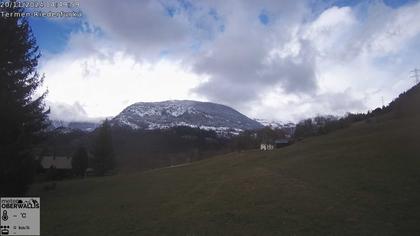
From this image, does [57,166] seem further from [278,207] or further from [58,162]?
[278,207]

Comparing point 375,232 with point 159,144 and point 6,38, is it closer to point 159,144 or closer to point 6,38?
point 6,38

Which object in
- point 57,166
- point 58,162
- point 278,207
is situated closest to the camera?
point 278,207

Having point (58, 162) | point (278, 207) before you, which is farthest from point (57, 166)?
point (278, 207)

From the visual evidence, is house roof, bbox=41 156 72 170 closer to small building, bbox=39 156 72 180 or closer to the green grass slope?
small building, bbox=39 156 72 180

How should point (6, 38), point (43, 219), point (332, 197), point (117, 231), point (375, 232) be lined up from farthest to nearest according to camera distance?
1. point (6, 38)
2. point (332, 197)
3. point (43, 219)
4. point (117, 231)
5. point (375, 232)

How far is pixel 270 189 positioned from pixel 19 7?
25434mm

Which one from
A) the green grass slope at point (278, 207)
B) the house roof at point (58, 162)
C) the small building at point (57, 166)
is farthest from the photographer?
the house roof at point (58, 162)

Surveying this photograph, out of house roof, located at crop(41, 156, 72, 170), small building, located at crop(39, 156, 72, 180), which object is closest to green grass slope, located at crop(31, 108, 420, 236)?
small building, located at crop(39, 156, 72, 180)

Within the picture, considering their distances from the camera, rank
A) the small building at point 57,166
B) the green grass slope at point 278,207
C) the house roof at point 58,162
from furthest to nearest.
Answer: the house roof at point 58,162 < the small building at point 57,166 < the green grass slope at point 278,207

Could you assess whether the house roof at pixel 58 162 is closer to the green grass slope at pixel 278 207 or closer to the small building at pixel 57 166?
the small building at pixel 57 166

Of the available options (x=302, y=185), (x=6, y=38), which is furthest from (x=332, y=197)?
(x=6, y=38)

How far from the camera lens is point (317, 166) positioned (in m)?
39.7

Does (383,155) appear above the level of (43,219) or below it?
above

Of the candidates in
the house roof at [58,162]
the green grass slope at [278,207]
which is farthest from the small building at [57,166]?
the green grass slope at [278,207]
